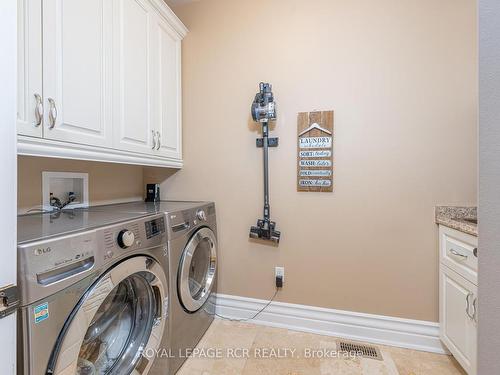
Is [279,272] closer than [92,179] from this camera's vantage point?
No

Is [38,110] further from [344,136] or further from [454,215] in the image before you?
[454,215]

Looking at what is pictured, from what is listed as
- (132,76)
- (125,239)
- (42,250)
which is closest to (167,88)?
(132,76)

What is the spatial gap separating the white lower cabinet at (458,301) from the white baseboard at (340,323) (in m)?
0.13

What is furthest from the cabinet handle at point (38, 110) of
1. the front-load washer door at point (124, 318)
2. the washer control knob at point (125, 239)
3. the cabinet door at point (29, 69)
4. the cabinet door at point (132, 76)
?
the front-load washer door at point (124, 318)

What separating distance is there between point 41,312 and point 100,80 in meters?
1.13

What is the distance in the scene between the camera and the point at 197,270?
A: 1870 mm

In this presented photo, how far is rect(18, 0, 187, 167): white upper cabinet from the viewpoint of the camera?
1.03 m

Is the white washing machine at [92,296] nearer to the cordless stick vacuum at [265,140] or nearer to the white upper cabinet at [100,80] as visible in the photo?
the white upper cabinet at [100,80]

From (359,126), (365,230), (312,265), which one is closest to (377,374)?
(312,265)

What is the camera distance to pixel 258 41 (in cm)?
197

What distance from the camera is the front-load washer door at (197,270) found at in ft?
4.86

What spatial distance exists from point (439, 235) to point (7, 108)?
7.15 ft

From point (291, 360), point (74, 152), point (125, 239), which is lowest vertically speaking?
point (291, 360)

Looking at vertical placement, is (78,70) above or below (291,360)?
above
